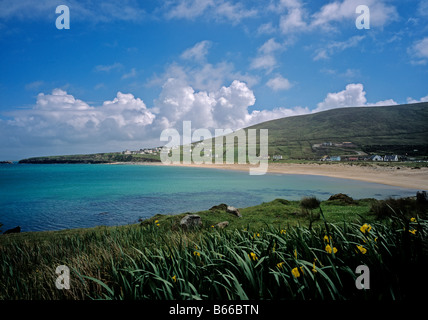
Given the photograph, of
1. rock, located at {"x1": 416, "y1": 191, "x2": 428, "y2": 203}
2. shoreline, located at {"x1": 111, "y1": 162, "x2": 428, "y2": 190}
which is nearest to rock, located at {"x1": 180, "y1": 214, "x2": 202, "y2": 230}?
rock, located at {"x1": 416, "y1": 191, "x2": 428, "y2": 203}

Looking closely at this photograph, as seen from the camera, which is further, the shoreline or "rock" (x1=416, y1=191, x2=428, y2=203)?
the shoreline

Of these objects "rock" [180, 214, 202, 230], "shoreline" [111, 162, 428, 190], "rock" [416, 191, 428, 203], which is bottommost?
"shoreline" [111, 162, 428, 190]

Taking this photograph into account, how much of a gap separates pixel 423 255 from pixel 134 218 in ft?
63.5

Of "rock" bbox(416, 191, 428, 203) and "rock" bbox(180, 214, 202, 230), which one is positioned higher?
"rock" bbox(416, 191, 428, 203)

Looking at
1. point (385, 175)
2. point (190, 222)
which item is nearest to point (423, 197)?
point (190, 222)

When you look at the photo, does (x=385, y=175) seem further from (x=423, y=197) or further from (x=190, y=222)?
(x=190, y=222)

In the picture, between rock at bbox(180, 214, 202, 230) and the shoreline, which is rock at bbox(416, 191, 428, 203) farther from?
the shoreline

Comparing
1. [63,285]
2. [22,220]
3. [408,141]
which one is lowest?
[22,220]
